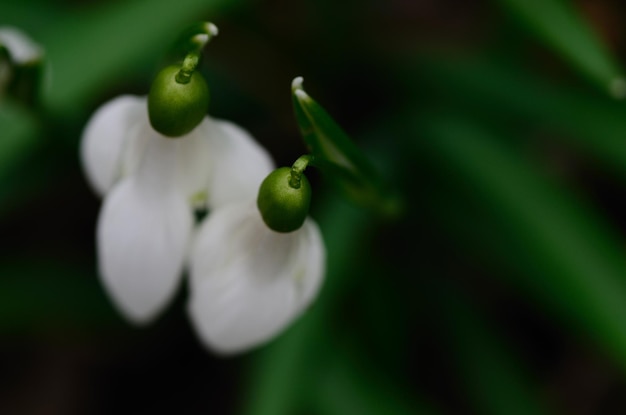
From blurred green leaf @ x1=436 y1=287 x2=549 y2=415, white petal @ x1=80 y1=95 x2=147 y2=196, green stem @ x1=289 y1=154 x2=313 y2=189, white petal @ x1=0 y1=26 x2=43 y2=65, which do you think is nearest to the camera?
green stem @ x1=289 y1=154 x2=313 y2=189

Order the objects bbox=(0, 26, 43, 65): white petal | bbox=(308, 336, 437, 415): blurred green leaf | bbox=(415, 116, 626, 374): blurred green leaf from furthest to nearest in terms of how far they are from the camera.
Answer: bbox=(308, 336, 437, 415): blurred green leaf, bbox=(415, 116, 626, 374): blurred green leaf, bbox=(0, 26, 43, 65): white petal

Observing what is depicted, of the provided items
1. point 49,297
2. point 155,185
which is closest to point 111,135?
point 155,185

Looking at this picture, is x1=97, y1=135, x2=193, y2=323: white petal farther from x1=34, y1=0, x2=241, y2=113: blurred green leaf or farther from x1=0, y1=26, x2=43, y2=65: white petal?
x1=34, y1=0, x2=241, y2=113: blurred green leaf

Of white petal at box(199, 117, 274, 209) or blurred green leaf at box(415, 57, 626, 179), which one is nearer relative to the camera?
white petal at box(199, 117, 274, 209)

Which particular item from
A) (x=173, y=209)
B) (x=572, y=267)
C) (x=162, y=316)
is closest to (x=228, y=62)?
(x=162, y=316)

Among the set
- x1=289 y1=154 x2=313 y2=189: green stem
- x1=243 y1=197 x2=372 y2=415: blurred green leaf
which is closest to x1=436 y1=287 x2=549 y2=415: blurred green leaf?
x1=243 y1=197 x2=372 y2=415: blurred green leaf

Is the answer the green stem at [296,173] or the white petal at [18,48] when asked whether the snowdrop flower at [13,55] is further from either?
the green stem at [296,173]

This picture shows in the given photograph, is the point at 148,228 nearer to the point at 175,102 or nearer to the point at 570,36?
the point at 175,102

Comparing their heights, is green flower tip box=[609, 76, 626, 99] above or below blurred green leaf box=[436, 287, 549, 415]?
above
